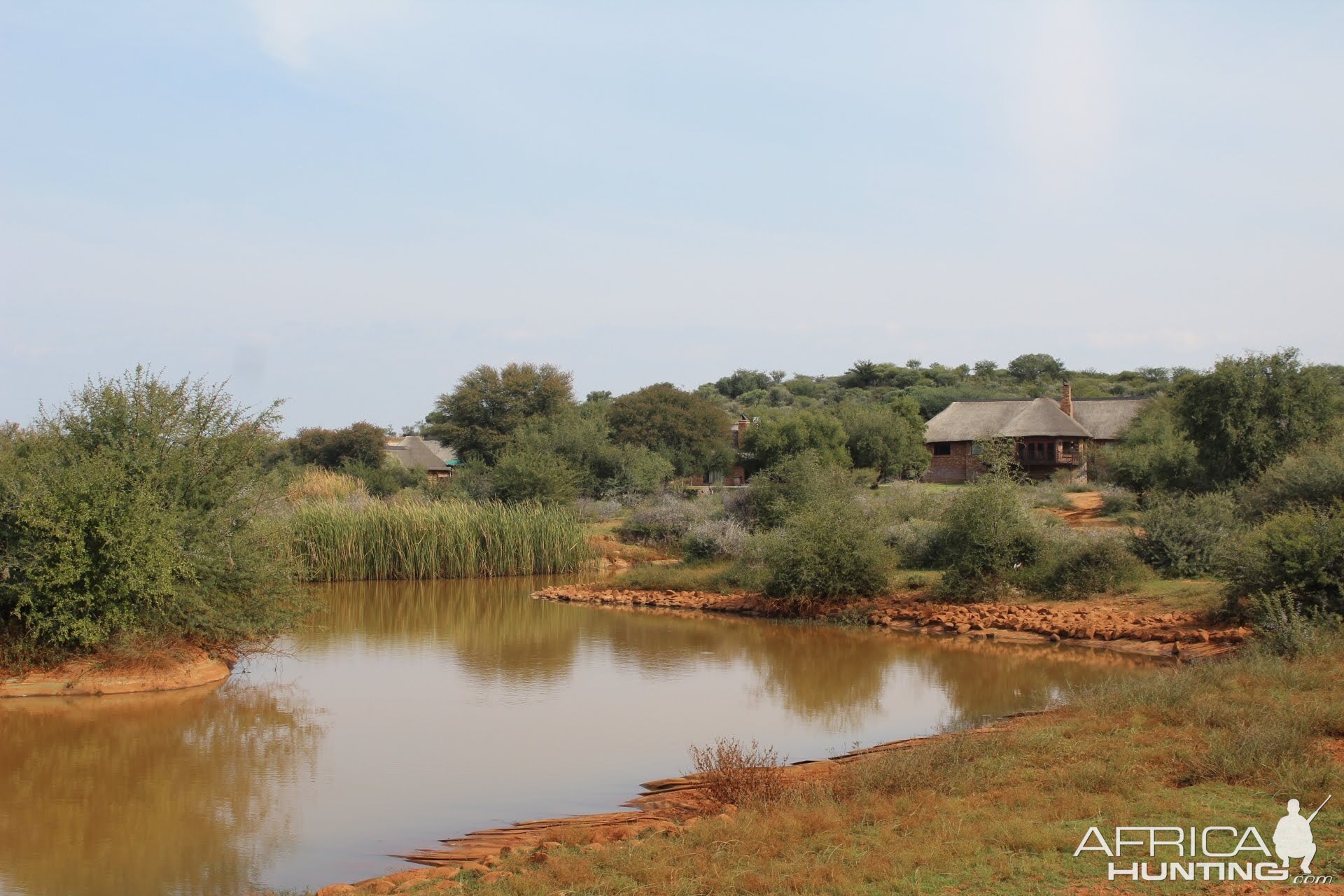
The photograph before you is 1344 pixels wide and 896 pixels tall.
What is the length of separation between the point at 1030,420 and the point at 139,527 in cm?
4339

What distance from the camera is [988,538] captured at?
2080cm

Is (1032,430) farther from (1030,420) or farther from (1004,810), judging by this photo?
(1004,810)

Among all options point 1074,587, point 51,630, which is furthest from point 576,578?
point 51,630

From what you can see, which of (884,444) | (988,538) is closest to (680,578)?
(988,538)

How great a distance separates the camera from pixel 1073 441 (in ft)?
164

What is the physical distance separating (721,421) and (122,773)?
41.7 metres

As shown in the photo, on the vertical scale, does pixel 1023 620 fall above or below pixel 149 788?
above

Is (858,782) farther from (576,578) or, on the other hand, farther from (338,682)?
(576,578)

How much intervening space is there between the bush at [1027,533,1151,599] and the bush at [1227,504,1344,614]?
394 centimetres

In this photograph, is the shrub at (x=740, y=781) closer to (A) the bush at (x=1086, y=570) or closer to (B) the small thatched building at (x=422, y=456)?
(A) the bush at (x=1086, y=570)

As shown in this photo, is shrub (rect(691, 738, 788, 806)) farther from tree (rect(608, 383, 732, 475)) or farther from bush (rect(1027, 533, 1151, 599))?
tree (rect(608, 383, 732, 475))

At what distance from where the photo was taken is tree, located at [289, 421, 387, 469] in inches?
2120

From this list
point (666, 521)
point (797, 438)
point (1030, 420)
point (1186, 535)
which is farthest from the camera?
point (1030, 420)

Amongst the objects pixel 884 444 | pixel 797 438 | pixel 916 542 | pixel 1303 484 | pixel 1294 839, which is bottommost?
pixel 1294 839
